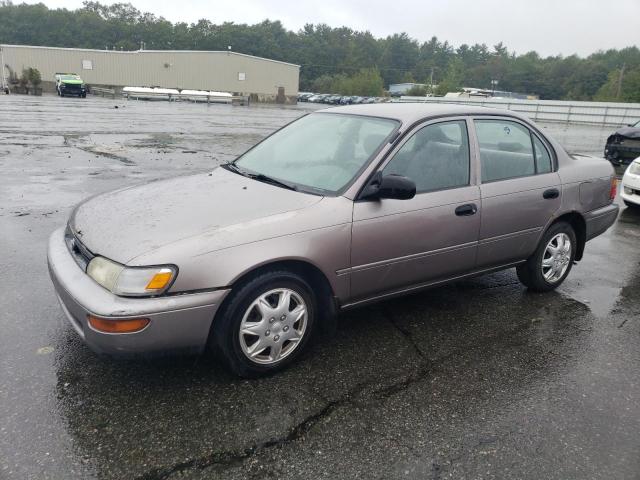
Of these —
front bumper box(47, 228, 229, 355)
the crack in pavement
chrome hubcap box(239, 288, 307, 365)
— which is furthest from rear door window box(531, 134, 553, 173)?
front bumper box(47, 228, 229, 355)

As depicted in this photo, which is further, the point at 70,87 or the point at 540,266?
the point at 70,87

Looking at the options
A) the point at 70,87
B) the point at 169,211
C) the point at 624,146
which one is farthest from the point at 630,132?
the point at 70,87

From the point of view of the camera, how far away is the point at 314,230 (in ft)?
10.3

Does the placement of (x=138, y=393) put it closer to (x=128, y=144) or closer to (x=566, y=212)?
(x=566, y=212)

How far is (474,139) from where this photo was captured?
406cm

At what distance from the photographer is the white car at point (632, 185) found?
8.15 m

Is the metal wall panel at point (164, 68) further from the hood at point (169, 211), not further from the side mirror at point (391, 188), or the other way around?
the side mirror at point (391, 188)

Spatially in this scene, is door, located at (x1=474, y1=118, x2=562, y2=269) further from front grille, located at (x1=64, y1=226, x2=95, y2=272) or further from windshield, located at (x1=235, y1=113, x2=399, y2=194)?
front grille, located at (x1=64, y1=226, x2=95, y2=272)

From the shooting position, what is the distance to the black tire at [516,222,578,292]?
4.57m

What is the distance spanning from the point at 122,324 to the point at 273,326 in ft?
2.81

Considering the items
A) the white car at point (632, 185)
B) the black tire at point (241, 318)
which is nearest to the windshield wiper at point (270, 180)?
the black tire at point (241, 318)

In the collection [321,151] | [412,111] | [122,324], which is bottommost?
[122,324]

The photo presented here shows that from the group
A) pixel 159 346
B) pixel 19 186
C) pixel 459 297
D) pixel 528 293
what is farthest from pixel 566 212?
pixel 19 186

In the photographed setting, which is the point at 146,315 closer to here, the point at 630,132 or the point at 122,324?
the point at 122,324
